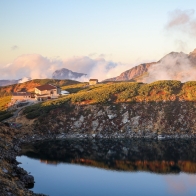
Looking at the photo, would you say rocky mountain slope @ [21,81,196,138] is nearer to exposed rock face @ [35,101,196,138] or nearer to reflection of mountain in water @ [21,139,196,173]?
exposed rock face @ [35,101,196,138]

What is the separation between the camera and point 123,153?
255ft

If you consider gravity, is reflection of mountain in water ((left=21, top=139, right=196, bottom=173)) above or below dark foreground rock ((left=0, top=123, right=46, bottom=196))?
above

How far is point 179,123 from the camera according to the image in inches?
4035

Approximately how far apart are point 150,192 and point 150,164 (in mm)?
18767

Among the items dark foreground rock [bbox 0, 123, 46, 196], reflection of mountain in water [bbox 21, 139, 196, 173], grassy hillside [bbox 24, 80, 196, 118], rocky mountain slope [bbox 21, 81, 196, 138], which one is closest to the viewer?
dark foreground rock [bbox 0, 123, 46, 196]

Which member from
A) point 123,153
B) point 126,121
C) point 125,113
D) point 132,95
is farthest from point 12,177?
point 132,95

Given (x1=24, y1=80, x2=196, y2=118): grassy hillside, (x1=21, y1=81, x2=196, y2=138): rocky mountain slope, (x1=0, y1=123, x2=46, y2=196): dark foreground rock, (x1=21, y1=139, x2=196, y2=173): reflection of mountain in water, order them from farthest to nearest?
(x1=24, y1=80, x2=196, y2=118): grassy hillside → (x1=21, y1=81, x2=196, y2=138): rocky mountain slope → (x1=21, y1=139, x2=196, y2=173): reflection of mountain in water → (x1=0, y1=123, x2=46, y2=196): dark foreground rock

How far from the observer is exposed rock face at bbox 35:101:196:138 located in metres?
101

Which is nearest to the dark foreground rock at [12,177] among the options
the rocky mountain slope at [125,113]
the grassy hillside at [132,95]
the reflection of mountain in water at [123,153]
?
the reflection of mountain in water at [123,153]

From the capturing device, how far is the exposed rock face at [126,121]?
3974 inches

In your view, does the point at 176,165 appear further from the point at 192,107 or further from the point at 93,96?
the point at 93,96

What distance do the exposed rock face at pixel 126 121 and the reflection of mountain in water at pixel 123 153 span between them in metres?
6.77

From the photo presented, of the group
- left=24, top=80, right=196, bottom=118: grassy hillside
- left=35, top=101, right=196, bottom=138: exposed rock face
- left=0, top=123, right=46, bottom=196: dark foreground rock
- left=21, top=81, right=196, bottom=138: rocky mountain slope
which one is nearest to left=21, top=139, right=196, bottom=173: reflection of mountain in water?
left=35, top=101, right=196, bottom=138: exposed rock face

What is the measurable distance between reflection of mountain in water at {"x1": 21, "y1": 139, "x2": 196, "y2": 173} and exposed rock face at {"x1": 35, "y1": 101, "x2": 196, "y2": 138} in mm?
6775
